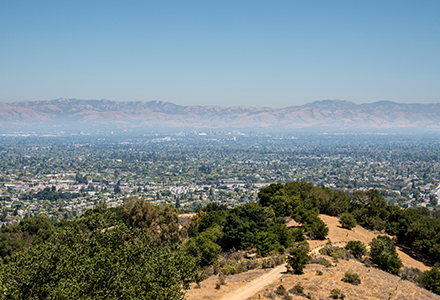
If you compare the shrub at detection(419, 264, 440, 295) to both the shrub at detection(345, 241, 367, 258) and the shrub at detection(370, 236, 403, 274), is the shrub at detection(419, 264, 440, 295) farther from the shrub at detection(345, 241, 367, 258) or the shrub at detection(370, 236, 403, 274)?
the shrub at detection(345, 241, 367, 258)

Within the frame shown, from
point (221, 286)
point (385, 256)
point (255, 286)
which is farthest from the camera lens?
point (385, 256)

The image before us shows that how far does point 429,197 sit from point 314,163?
63.0 m

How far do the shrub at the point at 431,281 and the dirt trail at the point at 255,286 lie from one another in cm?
864

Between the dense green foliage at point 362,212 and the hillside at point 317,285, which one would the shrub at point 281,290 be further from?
the dense green foliage at point 362,212

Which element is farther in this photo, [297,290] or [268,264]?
[268,264]

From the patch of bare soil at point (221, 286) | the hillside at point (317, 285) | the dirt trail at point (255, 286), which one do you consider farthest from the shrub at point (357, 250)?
the patch of bare soil at point (221, 286)

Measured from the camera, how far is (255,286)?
727 inches

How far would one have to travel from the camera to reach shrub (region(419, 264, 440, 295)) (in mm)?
19656

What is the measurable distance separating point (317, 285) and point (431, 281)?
784 centimetres

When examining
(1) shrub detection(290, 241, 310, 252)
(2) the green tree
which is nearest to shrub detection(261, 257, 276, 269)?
(1) shrub detection(290, 241, 310, 252)

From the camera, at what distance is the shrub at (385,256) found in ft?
73.6

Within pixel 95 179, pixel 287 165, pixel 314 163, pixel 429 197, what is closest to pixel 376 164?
pixel 314 163

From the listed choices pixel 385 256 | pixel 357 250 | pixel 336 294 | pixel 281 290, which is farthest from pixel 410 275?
pixel 281 290

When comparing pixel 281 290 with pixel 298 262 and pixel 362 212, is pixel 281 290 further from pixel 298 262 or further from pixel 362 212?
pixel 362 212
